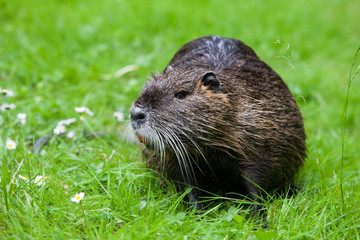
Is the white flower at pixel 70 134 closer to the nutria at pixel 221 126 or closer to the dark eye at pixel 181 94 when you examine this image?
the nutria at pixel 221 126

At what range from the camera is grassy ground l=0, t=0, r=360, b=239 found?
99.2 inches

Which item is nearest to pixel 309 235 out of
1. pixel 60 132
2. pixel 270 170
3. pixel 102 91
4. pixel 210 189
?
pixel 270 170

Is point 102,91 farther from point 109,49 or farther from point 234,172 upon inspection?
point 234,172

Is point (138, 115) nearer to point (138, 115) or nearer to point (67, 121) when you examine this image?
point (138, 115)

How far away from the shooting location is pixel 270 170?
2953 millimetres

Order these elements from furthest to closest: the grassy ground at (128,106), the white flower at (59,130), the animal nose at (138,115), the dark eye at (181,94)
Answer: the white flower at (59,130)
the dark eye at (181,94)
the animal nose at (138,115)
the grassy ground at (128,106)

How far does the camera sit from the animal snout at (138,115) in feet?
8.64

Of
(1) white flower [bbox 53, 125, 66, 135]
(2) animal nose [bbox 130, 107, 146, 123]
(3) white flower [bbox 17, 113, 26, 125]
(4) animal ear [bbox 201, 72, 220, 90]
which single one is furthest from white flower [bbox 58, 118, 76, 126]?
(4) animal ear [bbox 201, 72, 220, 90]

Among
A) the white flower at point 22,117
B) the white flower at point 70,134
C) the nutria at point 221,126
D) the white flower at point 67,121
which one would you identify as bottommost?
the nutria at point 221,126

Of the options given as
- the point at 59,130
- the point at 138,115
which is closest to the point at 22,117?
the point at 59,130

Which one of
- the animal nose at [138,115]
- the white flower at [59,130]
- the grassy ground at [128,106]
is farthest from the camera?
the white flower at [59,130]

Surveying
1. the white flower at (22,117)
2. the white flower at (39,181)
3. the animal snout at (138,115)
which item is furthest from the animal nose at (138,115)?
the white flower at (22,117)

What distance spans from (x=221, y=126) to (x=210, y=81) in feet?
0.96

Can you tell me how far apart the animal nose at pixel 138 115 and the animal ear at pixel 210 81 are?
0.45m
